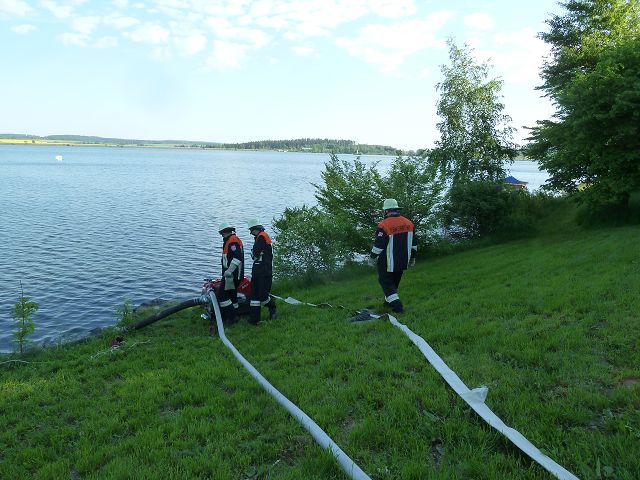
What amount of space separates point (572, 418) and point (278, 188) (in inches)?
2335

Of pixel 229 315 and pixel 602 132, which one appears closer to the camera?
pixel 229 315

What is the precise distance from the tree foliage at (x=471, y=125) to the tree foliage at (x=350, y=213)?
288 inches

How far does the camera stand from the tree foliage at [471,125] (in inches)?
1016

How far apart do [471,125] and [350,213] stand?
11.7m

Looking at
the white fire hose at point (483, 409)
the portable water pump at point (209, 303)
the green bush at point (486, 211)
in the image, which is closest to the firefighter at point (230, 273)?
the portable water pump at point (209, 303)

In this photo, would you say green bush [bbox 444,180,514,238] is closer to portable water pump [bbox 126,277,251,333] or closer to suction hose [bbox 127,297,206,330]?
portable water pump [bbox 126,277,251,333]

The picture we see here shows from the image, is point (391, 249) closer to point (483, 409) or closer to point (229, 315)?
point (229, 315)

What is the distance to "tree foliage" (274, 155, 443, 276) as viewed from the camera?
53.1 ft

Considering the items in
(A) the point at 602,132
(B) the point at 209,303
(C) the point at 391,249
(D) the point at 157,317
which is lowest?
(D) the point at 157,317

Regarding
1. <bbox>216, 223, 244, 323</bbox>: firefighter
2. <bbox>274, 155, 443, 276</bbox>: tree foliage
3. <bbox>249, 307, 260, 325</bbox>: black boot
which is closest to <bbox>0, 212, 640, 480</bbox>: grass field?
<bbox>249, 307, 260, 325</bbox>: black boot

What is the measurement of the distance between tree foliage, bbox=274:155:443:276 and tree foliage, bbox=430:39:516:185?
24.0 ft

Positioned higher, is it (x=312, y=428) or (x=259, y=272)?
(x=259, y=272)

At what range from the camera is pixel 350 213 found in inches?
747

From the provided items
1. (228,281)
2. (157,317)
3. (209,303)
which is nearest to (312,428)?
(228,281)
